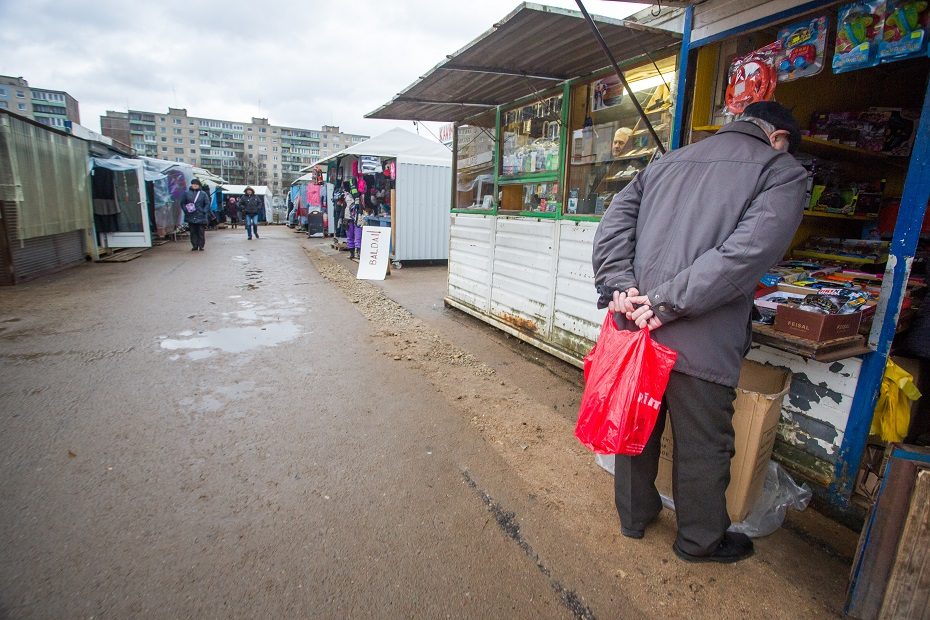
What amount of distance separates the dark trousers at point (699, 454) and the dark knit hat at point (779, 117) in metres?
1.15

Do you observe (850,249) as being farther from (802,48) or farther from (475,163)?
(475,163)

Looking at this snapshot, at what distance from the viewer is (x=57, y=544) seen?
6.98 feet

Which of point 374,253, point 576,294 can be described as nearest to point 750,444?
point 576,294

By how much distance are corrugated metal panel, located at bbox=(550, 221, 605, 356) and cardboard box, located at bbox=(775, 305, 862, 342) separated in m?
1.83

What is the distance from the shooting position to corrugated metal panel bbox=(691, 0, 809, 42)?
2.50 meters

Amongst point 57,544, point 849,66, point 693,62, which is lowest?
point 57,544

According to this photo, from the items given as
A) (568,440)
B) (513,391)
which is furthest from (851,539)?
(513,391)

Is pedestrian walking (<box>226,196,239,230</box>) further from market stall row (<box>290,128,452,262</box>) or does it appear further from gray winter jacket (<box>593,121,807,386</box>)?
gray winter jacket (<box>593,121,807,386</box>)

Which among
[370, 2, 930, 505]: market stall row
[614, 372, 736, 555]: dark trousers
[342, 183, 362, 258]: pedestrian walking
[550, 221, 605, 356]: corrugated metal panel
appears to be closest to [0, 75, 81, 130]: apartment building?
[342, 183, 362, 258]: pedestrian walking

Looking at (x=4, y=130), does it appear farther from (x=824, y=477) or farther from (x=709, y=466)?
(x=824, y=477)

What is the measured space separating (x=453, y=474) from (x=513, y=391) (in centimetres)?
141

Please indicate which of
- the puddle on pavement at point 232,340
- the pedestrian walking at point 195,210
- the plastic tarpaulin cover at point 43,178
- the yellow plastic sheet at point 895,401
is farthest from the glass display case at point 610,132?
the pedestrian walking at point 195,210

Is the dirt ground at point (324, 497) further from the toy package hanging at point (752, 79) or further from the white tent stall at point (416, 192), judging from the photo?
the white tent stall at point (416, 192)

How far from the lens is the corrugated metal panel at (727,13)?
2500 millimetres
